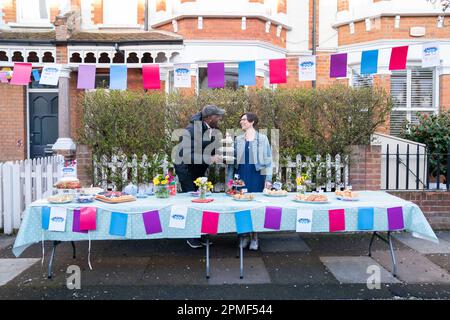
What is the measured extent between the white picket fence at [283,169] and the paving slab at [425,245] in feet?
4.32

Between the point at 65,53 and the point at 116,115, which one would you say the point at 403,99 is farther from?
the point at 65,53

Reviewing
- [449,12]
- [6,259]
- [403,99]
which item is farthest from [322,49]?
[6,259]

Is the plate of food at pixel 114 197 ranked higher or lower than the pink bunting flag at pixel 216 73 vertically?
lower

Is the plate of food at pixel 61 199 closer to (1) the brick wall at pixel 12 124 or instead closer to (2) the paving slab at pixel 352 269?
(2) the paving slab at pixel 352 269

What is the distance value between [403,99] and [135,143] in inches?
311

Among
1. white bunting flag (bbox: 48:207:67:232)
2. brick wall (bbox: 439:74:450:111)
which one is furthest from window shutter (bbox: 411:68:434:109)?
white bunting flag (bbox: 48:207:67:232)

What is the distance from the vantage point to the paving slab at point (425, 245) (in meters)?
5.57

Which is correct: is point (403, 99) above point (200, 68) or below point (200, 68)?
below

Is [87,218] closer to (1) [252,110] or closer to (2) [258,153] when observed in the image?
(2) [258,153]

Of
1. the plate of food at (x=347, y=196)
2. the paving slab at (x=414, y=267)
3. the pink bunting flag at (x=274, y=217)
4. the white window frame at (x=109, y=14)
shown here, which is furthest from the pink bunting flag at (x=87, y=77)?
the paving slab at (x=414, y=267)

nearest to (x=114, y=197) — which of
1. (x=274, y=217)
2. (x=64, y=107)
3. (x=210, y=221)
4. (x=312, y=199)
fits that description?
(x=210, y=221)

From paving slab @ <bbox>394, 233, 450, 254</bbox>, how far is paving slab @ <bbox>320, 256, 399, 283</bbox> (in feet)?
3.40

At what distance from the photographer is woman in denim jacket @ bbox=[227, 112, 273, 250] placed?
546 cm

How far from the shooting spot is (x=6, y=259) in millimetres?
5250
